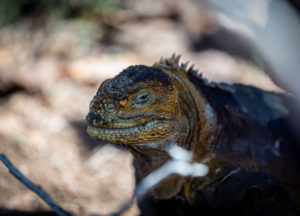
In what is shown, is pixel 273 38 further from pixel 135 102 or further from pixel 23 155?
pixel 23 155

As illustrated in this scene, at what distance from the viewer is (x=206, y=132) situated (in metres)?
2.54

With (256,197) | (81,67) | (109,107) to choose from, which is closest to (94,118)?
(109,107)

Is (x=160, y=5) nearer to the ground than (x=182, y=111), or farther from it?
farther from it

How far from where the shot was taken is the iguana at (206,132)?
2.14 meters

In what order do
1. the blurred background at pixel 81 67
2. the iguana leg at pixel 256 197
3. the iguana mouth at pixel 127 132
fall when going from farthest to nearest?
the blurred background at pixel 81 67
the iguana leg at pixel 256 197
the iguana mouth at pixel 127 132

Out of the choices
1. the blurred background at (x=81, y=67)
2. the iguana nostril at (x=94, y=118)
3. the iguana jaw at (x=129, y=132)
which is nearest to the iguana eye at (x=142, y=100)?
the iguana jaw at (x=129, y=132)

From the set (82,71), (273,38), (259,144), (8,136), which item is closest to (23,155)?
(8,136)

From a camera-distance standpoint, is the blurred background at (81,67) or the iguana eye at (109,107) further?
the blurred background at (81,67)

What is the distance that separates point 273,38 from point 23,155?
303 centimetres

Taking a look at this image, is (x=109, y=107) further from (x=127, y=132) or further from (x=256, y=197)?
(x=256, y=197)

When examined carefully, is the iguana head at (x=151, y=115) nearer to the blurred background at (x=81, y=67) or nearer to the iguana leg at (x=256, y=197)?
the iguana leg at (x=256, y=197)

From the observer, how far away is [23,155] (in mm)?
3777

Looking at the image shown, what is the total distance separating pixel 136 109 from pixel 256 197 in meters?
1.08

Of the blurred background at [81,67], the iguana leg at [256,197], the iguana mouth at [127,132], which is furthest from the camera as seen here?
the blurred background at [81,67]
